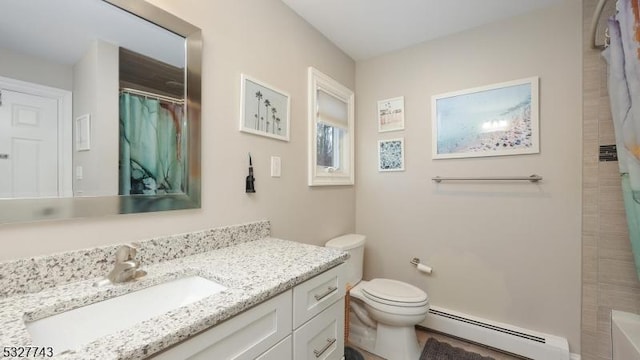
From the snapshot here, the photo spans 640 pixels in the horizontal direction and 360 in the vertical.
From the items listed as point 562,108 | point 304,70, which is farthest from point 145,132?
point 562,108

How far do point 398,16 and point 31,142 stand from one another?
2.03m

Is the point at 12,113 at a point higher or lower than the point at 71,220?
higher

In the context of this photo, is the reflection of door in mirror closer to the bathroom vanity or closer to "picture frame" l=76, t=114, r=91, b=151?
"picture frame" l=76, t=114, r=91, b=151

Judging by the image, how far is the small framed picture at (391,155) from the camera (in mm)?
2240

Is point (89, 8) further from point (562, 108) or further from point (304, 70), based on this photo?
point (562, 108)

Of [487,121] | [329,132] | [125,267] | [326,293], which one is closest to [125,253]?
[125,267]

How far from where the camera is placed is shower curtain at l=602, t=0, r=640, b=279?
1093 mm

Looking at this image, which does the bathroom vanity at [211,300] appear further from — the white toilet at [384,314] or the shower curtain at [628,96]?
the shower curtain at [628,96]

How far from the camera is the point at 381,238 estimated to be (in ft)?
7.68

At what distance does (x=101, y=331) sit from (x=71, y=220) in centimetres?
38

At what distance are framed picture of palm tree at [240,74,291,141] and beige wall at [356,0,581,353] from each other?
1.02 m

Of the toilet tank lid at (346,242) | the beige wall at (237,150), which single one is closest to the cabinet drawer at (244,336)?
the beige wall at (237,150)

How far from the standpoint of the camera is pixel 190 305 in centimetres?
69

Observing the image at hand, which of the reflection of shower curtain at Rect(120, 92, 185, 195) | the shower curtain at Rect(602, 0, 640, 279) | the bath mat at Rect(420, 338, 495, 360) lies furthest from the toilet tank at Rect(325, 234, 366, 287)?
the shower curtain at Rect(602, 0, 640, 279)
